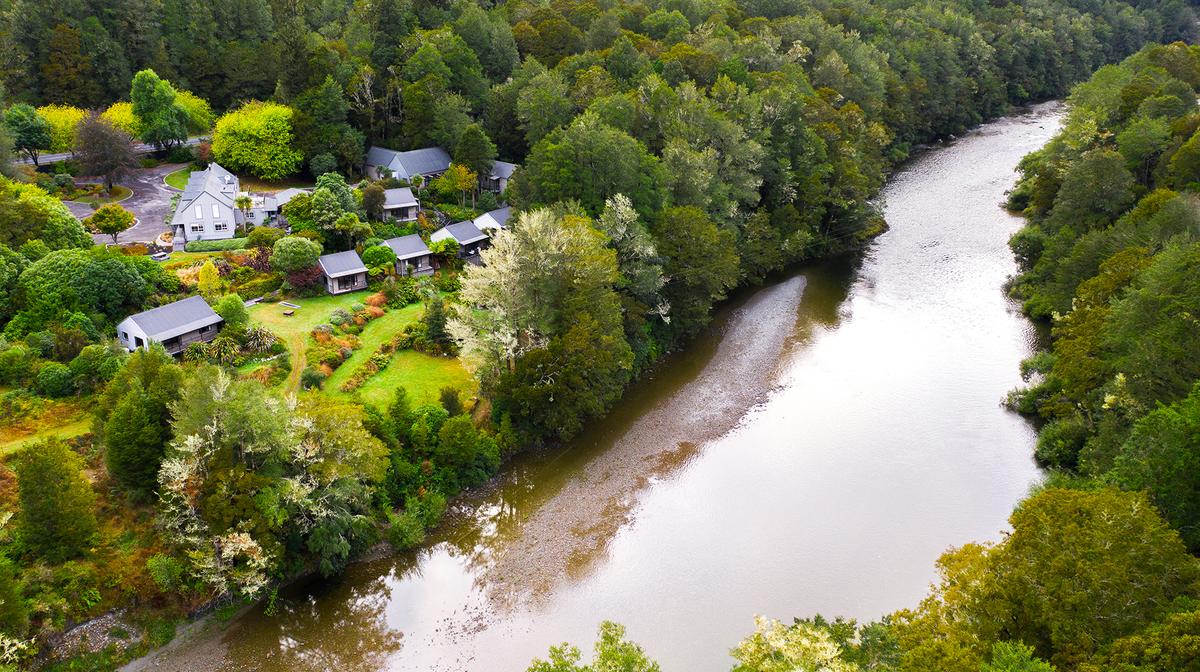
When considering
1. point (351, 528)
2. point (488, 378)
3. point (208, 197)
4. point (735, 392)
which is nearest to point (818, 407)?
point (735, 392)

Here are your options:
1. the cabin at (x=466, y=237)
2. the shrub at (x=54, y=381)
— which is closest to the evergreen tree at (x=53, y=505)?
the shrub at (x=54, y=381)

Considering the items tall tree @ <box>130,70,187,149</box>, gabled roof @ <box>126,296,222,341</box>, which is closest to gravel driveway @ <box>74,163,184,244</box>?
tall tree @ <box>130,70,187,149</box>

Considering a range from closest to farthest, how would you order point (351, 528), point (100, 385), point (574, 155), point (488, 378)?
point (351, 528)
point (100, 385)
point (488, 378)
point (574, 155)

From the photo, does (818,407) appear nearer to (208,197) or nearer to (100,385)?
(100,385)

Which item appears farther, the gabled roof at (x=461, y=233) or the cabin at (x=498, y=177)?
the cabin at (x=498, y=177)

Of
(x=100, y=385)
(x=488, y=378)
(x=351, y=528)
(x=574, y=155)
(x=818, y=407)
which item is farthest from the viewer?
(x=574, y=155)

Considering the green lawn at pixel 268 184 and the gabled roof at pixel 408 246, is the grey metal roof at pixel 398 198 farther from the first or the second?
the green lawn at pixel 268 184

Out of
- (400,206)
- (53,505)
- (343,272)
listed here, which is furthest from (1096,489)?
(400,206)

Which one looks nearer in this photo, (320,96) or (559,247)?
(559,247)
